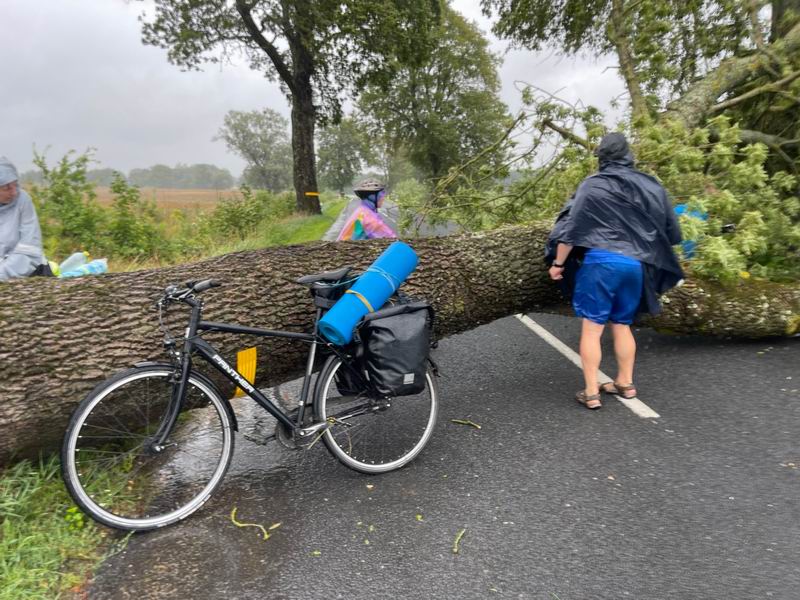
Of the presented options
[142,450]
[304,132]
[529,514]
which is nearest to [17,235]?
[142,450]

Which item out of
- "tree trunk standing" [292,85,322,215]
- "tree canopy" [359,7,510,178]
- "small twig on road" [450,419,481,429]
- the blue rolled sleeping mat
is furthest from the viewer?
"tree canopy" [359,7,510,178]

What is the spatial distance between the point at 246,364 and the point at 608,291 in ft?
8.20


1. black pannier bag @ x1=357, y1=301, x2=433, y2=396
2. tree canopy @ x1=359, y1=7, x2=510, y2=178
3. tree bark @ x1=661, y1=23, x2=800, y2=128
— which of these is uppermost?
tree canopy @ x1=359, y1=7, x2=510, y2=178

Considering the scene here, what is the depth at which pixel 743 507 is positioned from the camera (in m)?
2.65

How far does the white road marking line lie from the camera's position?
12.2 ft

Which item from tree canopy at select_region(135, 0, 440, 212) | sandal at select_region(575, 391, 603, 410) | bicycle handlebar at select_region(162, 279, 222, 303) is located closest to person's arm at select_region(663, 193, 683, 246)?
sandal at select_region(575, 391, 603, 410)

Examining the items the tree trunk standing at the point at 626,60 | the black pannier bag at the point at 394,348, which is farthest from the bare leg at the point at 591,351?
the tree trunk standing at the point at 626,60

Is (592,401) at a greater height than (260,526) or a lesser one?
greater

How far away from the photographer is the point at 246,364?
3.14 metres

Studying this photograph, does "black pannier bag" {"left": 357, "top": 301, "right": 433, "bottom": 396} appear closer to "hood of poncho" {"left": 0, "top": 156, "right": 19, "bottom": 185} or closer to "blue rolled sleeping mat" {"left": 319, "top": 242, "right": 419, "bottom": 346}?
"blue rolled sleeping mat" {"left": 319, "top": 242, "right": 419, "bottom": 346}

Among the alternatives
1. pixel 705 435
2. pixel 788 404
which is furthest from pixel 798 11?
pixel 705 435

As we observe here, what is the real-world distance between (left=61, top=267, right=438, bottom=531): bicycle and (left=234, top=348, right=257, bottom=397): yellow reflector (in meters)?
0.14

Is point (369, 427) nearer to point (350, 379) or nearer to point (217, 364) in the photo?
point (350, 379)

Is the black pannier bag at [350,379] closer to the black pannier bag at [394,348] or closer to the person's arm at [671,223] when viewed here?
the black pannier bag at [394,348]
